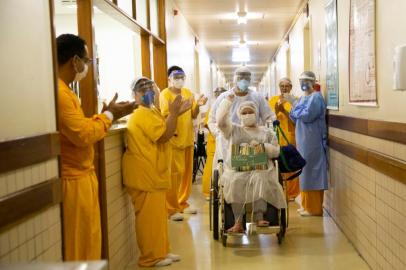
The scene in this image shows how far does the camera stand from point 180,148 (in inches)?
197

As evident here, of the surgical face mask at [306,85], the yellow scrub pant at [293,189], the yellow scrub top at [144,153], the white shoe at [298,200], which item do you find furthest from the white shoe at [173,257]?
the yellow scrub pant at [293,189]

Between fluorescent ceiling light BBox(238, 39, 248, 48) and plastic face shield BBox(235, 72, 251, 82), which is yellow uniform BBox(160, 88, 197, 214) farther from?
fluorescent ceiling light BBox(238, 39, 248, 48)

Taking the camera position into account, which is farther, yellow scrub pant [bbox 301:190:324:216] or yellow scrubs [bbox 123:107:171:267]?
yellow scrub pant [bbox 301:190:324:216]

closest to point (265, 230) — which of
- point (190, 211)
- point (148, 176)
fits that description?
point (148, 176)

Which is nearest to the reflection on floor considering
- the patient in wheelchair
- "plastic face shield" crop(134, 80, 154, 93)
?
the patient in wheelchair

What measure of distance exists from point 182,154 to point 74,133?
271 centimetres

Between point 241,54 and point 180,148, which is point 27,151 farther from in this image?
point 241,54

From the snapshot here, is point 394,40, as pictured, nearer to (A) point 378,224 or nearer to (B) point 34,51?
(A) point 378,224

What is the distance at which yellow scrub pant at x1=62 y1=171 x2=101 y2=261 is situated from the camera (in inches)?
95.5

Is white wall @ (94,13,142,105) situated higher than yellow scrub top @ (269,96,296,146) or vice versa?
white wall @ (94,13,142,105)

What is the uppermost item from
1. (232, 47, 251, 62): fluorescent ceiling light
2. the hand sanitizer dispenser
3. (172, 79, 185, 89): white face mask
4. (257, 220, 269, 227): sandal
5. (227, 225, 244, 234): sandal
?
(232, 47, 251, 62): fluorescent ceiling light

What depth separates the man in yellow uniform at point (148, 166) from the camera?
335 centimetres

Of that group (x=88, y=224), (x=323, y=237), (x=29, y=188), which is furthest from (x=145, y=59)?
(x=29, y=188)

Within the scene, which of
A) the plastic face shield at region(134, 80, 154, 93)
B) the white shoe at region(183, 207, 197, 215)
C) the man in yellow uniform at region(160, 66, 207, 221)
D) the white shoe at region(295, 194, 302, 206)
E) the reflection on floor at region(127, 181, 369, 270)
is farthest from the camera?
the white shoe at region(295, 194, 302, 206)
